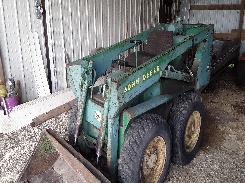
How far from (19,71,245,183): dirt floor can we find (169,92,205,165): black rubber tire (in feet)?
0.59

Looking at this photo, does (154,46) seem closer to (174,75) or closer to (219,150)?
(174,75)

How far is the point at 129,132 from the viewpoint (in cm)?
300

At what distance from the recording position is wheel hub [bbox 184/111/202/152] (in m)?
3.99

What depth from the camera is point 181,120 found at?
365 cm

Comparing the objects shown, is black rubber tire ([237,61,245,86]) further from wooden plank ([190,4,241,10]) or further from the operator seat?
the operator seat

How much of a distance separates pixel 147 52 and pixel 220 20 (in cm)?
525

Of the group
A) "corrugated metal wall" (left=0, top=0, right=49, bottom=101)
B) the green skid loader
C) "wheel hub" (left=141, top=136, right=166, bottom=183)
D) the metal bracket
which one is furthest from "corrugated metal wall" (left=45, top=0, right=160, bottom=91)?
"wheel hub" (left=141, top=136, right=166, bottom=183)

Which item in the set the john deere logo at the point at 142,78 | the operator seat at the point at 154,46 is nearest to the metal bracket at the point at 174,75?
the john deere logo at the point at 142,78

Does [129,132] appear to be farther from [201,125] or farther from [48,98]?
[48,98]

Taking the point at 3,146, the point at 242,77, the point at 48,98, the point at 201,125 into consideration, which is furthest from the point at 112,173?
the point at 242,77

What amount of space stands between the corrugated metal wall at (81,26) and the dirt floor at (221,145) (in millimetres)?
2679

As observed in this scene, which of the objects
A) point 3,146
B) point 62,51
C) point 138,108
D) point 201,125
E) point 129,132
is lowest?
point 3,146

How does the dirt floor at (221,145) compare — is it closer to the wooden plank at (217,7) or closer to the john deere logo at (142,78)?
the john deere logo at (142,78)

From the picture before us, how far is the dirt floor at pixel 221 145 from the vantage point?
3711 mm
